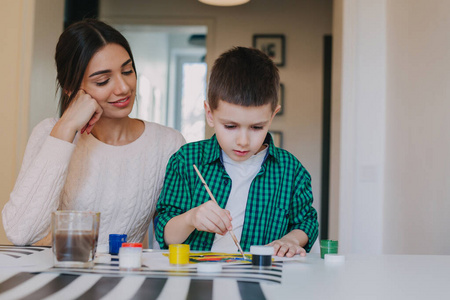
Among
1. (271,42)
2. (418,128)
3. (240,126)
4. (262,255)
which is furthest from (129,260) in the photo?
(271,42)

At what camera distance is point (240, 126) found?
1353 millimetres

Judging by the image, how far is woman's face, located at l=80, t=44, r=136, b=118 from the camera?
1.59 metres

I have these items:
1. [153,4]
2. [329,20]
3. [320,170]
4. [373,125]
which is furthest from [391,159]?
[153,4]

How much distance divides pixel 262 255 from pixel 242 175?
A: 61 cm

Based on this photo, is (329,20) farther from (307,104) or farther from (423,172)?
(423,172)

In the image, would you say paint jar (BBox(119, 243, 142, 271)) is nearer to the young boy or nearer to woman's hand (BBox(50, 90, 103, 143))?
the young boy

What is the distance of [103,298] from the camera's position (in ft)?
2.09

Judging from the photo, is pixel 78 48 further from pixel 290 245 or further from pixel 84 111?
pixel 290 245

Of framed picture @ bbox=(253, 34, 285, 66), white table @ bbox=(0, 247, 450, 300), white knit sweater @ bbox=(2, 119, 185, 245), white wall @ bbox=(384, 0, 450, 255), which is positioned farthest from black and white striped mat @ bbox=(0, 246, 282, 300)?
framed picture @ bbox=(253, 34, 285, 66)

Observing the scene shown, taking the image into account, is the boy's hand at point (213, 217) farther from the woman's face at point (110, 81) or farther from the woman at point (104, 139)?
the woman's face at point (110, 81)

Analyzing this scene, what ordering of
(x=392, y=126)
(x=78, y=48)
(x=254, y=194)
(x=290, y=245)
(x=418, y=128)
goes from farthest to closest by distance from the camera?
(x=392, y=126) < (x=418, y=128) < (x=78, y=48) < (x=254, y=194) < (x=290, y=245)

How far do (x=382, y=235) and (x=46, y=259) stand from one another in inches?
86.6

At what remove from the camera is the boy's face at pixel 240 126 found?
1343 mm

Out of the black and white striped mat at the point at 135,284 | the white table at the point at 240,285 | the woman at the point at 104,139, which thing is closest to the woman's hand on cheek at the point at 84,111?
the woman at the point at 104,139
